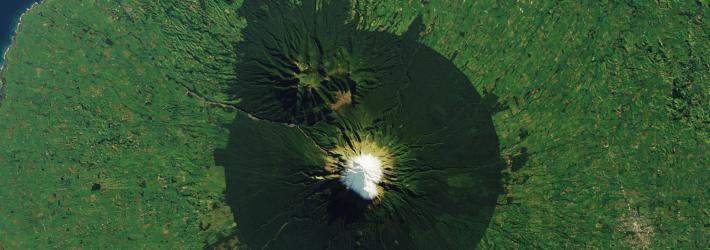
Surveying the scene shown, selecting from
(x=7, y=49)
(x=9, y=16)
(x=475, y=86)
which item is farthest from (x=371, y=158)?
(x=9, y=16)

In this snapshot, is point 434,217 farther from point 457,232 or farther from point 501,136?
point 501,136

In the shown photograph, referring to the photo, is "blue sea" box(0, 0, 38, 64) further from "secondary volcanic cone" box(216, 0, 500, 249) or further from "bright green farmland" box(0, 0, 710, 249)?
"secondary volcanic cone" box(216, 0, 500, 249)

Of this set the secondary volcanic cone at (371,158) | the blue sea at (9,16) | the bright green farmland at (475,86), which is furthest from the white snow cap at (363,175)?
the blue sea at (9,16)

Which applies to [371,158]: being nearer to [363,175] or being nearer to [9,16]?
[363,175]

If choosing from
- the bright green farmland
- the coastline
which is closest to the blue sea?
the coastline

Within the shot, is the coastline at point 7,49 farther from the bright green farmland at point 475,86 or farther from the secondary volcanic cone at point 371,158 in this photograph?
the secondary volcanic cone at point 371,158
